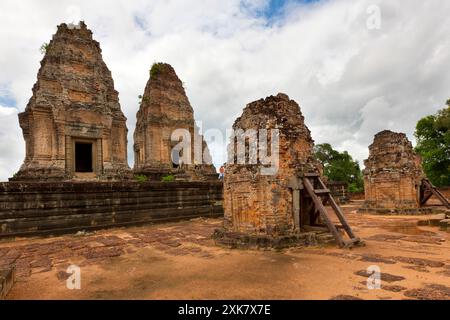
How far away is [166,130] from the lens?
822 inches

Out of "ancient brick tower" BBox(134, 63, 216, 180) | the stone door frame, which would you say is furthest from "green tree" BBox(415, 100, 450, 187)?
the stone door frame

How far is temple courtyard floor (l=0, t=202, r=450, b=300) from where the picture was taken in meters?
3.64

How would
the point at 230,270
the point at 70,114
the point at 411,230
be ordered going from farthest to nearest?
1. the point at 70,114
2. the point at 411,230
3. the point at 230,270

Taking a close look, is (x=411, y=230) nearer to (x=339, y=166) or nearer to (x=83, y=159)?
(x=83, y=159)

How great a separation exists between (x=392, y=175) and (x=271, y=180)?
1008cm

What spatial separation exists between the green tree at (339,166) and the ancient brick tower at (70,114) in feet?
91.6

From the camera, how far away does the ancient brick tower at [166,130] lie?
2062 cm

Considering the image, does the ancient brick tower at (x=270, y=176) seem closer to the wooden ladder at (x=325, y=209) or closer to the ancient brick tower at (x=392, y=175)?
the wooden ladder at (x=325, y=209)

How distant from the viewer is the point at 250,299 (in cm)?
341

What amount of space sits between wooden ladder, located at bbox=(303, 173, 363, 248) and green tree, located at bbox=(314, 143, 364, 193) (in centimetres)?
3007

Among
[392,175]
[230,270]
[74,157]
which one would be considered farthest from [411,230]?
[74,157]

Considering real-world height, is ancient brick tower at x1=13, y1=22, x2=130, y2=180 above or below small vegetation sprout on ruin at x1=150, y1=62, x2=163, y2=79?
below

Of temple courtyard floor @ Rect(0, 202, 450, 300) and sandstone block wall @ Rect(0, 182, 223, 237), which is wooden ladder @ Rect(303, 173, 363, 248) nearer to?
temple courtyard floor @ Rect(0, 202, 450, 300)
